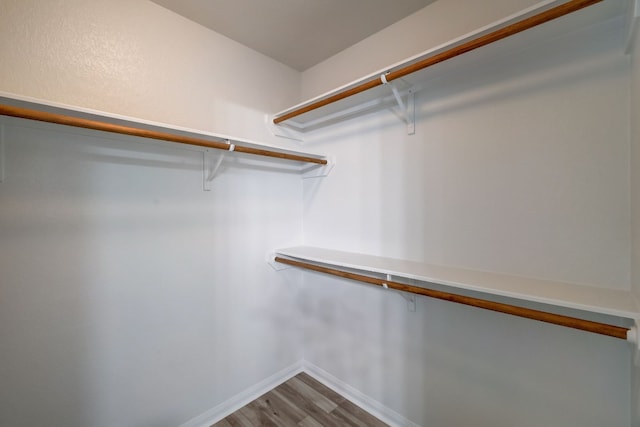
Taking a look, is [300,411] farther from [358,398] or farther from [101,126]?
[101,126]

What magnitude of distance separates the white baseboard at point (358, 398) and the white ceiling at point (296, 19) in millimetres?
2380

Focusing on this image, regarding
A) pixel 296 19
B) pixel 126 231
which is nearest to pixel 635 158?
pixel 296 19

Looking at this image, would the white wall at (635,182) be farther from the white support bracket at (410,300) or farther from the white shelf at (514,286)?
the white support bracket at (410,300)

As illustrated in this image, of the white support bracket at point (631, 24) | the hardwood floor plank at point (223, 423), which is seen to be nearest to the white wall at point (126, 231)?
the hardwood floor plank at point (223, 423)

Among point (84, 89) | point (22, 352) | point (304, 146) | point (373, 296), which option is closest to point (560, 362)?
point (373, 296)

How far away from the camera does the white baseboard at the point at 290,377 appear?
5.24 ft

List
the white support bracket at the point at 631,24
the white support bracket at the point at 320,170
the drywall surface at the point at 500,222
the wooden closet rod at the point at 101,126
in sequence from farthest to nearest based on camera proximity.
A: the white support bracket at the point at 320,170
the drywall surface at the point at 500,222
the wooden closet rod at the point at 101,126
the white support bracket at the point at 631,24

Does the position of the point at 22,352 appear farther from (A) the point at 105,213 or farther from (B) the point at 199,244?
(B) the point at 199,244

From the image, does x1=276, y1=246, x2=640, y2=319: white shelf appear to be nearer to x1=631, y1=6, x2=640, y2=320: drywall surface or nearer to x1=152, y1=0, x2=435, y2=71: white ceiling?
x1=631, y1=6, x2=640, y2=320: drywall surface

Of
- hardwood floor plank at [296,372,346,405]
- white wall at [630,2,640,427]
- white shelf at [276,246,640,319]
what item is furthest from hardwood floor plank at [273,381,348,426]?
white wall at [630,2,640,427]

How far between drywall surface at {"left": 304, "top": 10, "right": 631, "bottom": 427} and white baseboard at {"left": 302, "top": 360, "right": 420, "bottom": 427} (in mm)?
42

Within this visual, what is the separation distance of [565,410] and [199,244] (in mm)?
1929

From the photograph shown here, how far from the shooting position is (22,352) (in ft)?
3.63

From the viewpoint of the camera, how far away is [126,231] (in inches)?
53.0
